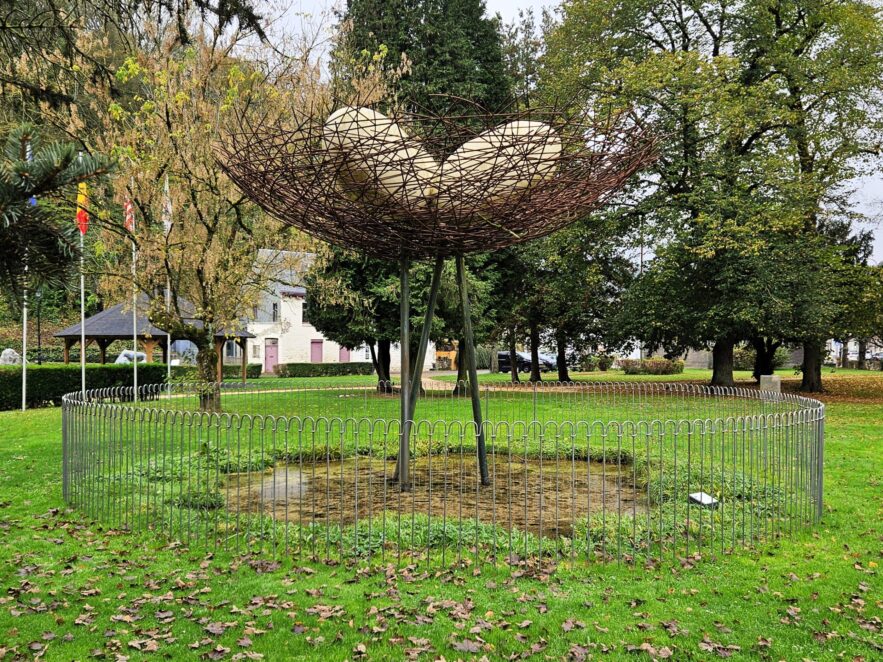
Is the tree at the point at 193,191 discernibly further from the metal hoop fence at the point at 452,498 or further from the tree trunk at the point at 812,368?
the tree trunk at the point at 812,368

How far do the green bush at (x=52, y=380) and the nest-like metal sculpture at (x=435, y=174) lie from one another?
Answer: 1647cm

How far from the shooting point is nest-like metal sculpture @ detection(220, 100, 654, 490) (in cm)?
642

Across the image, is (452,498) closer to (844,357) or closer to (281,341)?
(281,341)

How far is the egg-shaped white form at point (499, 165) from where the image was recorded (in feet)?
20.9

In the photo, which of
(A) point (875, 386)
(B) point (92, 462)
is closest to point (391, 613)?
(B) point (92, 462)

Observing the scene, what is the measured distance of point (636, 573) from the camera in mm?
6180

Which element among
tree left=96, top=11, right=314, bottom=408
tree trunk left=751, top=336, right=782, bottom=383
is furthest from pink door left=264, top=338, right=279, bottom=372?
tree left=96, top=11, right=314, bottom=408

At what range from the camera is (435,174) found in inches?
261

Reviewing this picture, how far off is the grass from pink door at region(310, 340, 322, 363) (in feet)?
134

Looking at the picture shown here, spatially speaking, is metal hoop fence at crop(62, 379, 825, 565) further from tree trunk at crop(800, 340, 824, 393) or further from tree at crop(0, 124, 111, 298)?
tree trunk at crop(800, 340, 824, 393)

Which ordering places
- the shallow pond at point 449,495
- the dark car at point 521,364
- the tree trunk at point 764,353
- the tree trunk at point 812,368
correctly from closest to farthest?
the shallow pond at point 449,495, the tree trunk at point 812,368, the tree trunk at point 764,353, the dark car at point 521,364

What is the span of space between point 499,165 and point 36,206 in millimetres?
4494

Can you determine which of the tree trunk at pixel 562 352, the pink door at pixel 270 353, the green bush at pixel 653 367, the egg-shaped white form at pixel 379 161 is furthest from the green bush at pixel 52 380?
the green bush at pixel 653 367

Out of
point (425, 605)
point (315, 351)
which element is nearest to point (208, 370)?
point (425, 605)
